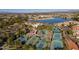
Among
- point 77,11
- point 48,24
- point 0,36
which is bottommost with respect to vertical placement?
point 0,36

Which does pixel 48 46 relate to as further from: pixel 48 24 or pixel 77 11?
pixel 77 11

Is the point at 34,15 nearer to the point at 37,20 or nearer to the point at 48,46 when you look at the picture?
the point at 37,20
